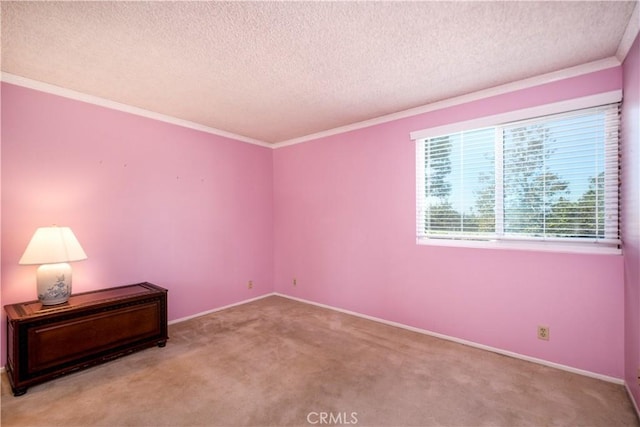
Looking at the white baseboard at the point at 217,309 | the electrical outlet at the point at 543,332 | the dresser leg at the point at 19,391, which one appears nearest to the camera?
the dresser leg at the point at 19,391

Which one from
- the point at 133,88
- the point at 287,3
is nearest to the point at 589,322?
the point at 287,3

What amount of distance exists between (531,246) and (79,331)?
12.6ft

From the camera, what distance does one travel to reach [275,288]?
470 centimetres

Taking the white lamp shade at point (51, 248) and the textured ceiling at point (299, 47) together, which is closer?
the textured ceiling at point (299, 47)

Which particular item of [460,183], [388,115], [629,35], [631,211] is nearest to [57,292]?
[388,115]

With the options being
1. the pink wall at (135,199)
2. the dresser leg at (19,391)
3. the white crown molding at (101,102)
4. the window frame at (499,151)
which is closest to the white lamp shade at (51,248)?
the pink wall at (135,199)

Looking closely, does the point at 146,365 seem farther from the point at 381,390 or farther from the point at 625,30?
the point at 625,30

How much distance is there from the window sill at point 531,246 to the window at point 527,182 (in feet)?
0.07

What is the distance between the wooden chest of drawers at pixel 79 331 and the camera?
208cm

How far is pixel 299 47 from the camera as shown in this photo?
200cm

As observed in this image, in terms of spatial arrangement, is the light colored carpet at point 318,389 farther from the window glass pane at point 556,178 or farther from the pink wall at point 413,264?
the window glass pane at point 556,178

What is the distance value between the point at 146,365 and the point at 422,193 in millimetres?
3085

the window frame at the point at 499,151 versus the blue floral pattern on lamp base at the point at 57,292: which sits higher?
the window frame at the point at 499,151

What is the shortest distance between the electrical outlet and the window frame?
0.65 meters
